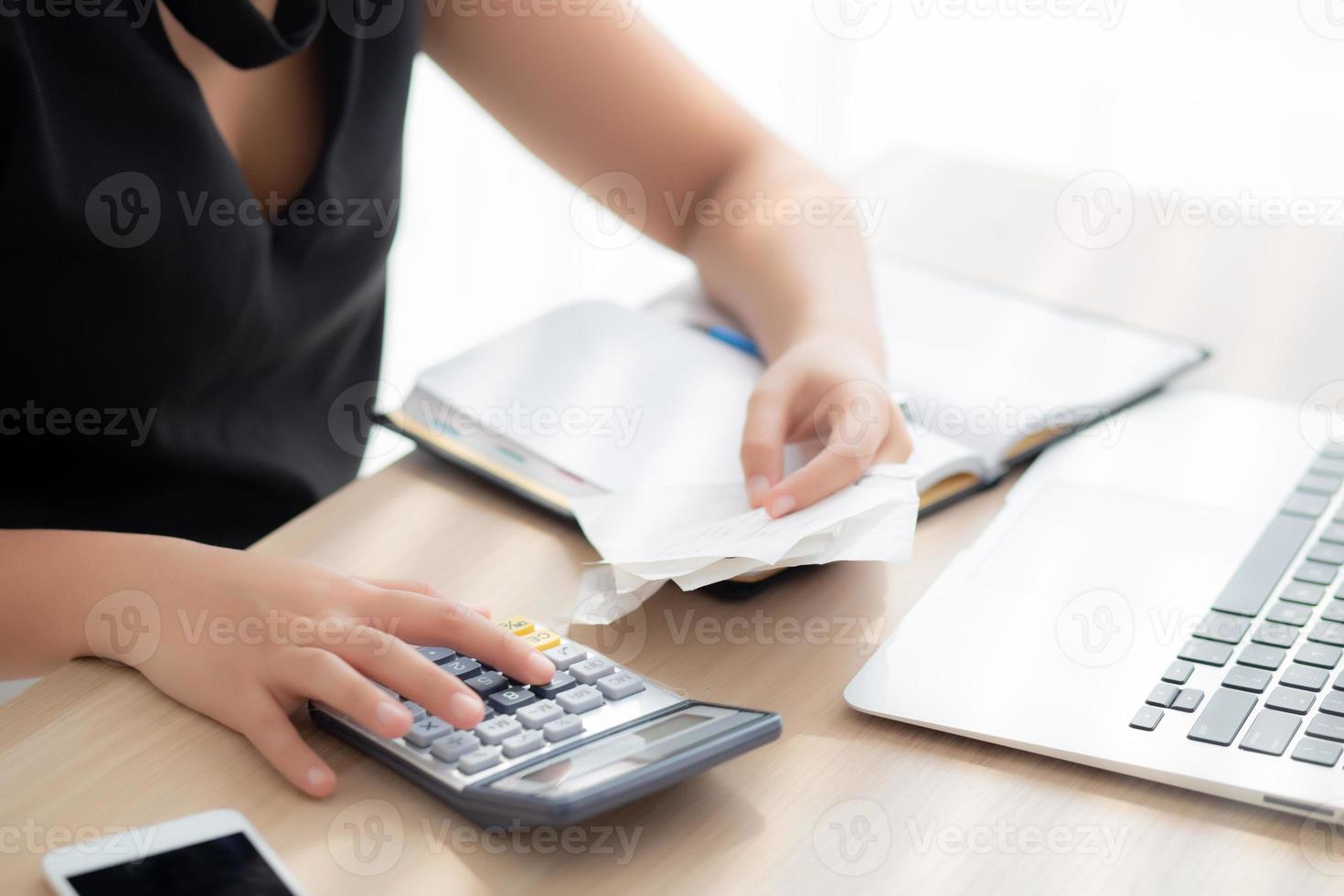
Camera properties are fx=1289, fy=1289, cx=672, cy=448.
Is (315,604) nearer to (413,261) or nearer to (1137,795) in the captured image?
(1137,795)

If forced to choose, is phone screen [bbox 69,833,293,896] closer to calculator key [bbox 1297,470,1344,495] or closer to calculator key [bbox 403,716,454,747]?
calculator key [bbox 403,716,454,747]

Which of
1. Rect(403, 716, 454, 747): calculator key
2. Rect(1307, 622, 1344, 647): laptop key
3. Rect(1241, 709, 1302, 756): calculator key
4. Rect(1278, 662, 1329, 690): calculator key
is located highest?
Rect(403, 716, 454, 747): calculator key

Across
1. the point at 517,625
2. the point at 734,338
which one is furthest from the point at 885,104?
the point at 517,625

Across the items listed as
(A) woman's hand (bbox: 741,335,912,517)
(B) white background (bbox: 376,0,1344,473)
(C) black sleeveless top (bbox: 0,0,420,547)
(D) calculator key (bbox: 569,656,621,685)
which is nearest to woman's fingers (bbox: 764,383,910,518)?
(A) woman's hand (bbox: 741,335,912,517)

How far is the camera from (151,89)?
697 millimetres

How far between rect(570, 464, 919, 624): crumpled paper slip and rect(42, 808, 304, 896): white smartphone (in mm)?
188

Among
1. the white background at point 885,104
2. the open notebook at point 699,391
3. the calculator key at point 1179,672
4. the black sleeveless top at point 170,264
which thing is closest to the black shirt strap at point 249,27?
the black sleeveless top at point 170,264

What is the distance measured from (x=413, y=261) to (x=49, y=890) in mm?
1697

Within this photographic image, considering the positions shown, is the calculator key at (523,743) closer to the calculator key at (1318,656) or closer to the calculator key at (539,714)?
the calculator key at (539,714)

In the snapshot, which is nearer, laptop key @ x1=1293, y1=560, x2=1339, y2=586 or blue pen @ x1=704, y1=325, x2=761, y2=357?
laptop key @ x1=1293, y1=560, x2=1339, y2=586

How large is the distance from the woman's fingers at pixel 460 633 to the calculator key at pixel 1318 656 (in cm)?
31

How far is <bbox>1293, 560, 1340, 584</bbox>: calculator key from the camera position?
583mm

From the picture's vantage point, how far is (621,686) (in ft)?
1.71

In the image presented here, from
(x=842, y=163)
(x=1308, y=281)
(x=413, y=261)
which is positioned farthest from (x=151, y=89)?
(x=842, y=163)
